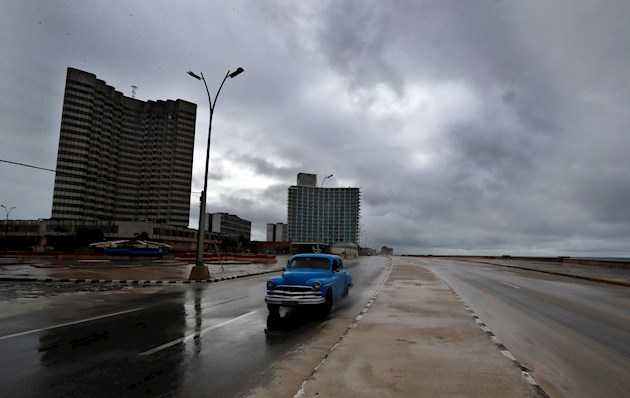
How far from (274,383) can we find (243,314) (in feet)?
21.4

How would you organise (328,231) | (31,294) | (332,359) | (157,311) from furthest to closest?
(328,231) → (31,294) → (157,311) → (332,359)

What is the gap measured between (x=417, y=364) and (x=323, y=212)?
258ft

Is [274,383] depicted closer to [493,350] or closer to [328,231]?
[493,350]

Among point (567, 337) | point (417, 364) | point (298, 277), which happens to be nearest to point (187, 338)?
point (298, 277)

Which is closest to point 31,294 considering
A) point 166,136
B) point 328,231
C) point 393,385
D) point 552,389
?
point 393,385

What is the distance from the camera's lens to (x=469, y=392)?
16.4 feet

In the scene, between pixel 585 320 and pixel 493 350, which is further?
pixel 585 320

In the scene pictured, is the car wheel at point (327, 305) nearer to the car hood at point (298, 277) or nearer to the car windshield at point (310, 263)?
the car hood at point (298, 277)

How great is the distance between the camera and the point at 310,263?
43.5ft

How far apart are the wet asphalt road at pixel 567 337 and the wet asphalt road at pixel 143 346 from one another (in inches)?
156

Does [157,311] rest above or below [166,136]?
below

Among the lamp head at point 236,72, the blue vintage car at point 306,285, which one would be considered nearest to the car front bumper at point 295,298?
the blue vintage car at point 306,285

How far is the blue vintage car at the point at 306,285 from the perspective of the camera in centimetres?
1117

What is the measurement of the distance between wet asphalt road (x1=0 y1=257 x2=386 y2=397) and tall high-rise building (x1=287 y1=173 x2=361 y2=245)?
60.2 m
